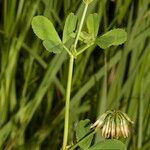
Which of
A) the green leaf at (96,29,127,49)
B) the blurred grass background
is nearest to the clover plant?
the green leaf at (96,29,127,49)

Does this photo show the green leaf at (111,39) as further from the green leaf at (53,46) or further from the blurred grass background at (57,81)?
the blurred grass background at (57,81)

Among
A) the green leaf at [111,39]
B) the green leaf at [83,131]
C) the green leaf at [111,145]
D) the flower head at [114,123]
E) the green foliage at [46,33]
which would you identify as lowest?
the green leaf at [111,145]

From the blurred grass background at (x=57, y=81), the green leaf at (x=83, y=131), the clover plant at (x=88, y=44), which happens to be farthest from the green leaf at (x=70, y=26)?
the blurred grass background at (x=57, y=81)

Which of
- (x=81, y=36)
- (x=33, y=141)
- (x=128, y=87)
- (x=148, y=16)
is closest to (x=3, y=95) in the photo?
(x=33, y=141)

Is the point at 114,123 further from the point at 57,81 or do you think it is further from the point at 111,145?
the point at 57,81

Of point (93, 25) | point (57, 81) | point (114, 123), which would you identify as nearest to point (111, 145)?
point (114, 123)

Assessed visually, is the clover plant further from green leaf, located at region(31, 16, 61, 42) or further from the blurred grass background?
the blurred grass background
